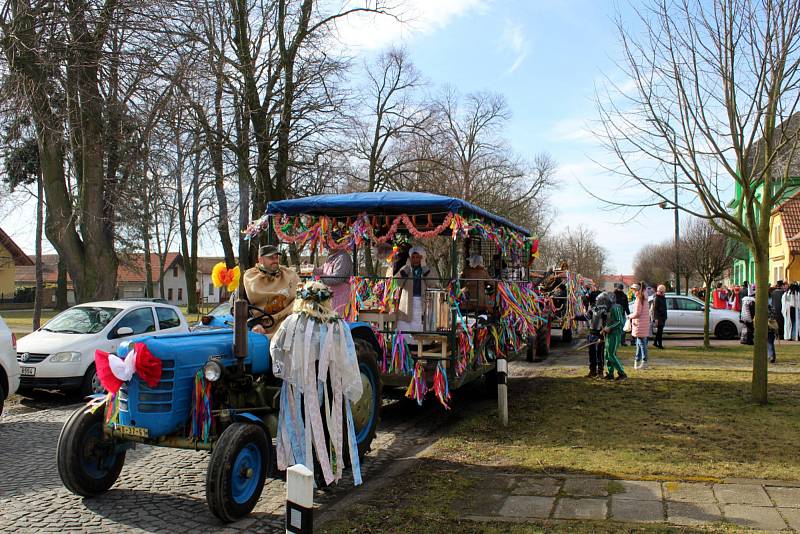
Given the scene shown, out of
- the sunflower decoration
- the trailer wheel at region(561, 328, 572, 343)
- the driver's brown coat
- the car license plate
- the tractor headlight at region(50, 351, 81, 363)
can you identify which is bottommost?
the trailer wheel at region(561, 328, 572, 343)

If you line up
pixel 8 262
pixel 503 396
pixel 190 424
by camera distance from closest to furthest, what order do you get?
1. pixel 190 424
2. pixel 503 396
3. pixel 8 262

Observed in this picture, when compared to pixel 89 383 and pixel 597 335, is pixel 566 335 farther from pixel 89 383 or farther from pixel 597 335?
pixel 89 383

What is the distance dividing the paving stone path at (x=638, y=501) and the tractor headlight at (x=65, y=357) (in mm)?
7471

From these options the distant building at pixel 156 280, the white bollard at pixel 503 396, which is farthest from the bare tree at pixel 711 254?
the distant building at pixel 156 280

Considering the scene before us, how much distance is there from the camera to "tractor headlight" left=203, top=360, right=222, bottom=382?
5.40 m

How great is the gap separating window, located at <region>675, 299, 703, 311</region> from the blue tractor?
19.9 meters

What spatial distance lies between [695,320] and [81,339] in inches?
744

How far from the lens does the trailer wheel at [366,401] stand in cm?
704

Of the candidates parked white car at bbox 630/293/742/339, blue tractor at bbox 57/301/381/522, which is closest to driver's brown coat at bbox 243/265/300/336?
blue tractor at bbox 57/301/381/522

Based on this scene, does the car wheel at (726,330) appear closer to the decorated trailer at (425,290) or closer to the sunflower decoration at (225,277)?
the decorated trailer at (425,290)

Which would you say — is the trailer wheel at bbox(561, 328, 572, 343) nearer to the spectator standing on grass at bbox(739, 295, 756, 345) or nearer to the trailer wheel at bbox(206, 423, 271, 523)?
the spectator standing on grass at bbox(739, 295, 756, 345)

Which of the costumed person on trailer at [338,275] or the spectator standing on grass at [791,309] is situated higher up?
the costumed person on trailer at [338,275]

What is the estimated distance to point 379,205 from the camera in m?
9.12

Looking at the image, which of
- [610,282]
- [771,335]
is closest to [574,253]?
[610,282]
